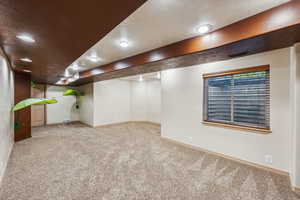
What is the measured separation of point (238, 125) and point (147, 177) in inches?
91.3

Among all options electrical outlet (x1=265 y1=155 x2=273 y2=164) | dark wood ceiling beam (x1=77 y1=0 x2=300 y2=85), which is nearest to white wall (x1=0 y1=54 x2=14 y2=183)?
dark wood ceiling beam (x1=77 y1=0 x2=300 y2=85)

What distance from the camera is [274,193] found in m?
1.96

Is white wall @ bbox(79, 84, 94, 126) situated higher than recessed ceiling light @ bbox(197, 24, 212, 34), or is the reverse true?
recessed ceiling light @ bbox(197, 24, 212, 34)

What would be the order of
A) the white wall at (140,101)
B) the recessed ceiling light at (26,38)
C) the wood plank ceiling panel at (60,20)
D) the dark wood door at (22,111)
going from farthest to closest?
the white wall at (140,101), the dark wood door at (22,111), the recessed ceiling light at (26,38), the wood plank ceiling panel at (60,20)

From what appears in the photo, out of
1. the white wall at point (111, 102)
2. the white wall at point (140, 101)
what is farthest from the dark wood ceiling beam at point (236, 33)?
the white wall at point (140, 101)

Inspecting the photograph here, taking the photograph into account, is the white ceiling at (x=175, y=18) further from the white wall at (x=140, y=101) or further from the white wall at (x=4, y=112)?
the white wall at (x=140, y=101)

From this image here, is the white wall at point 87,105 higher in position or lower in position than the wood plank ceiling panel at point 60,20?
lower

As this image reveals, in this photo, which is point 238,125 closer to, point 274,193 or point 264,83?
point 264,83

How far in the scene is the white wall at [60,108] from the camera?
271 inches

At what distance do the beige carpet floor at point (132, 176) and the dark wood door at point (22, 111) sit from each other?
102cm

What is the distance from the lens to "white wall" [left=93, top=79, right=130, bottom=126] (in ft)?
20.7

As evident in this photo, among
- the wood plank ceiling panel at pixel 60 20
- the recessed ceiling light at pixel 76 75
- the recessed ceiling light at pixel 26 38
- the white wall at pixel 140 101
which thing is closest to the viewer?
the wood plank ceiling panel at pixel 60 20

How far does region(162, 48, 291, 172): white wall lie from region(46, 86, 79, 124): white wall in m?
5.89

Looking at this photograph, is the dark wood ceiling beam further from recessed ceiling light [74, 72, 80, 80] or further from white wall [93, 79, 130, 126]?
white wall [93, 79, 130, 126]
